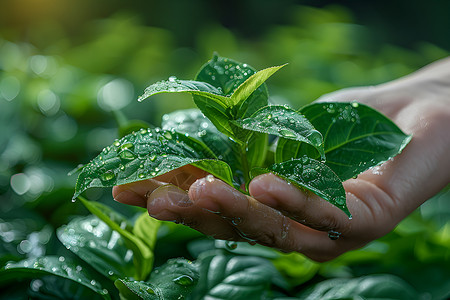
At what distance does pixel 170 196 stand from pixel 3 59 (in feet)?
3.82

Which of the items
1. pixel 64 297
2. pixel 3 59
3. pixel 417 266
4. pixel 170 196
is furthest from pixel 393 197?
pixel 3 59

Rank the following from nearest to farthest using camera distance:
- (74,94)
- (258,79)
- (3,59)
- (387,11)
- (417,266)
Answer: (258,79) < (417,266) < (74,94) < (3,59) < (387,11)

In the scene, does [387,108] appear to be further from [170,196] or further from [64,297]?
[64,297]

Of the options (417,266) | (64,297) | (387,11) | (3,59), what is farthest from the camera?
(387,11)

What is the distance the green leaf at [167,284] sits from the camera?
0.51 m

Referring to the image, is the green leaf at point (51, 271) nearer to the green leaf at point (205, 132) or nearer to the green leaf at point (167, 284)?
the green leaf at point (167, 284)

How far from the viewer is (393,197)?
676mm

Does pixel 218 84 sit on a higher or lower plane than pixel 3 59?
higher

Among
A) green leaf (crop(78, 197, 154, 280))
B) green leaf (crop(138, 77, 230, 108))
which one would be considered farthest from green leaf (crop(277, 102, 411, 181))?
green leaf (crop(78, 197, 154, 280))

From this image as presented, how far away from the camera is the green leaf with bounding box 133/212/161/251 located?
0.65 metres

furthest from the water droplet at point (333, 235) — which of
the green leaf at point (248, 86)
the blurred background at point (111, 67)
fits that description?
the blurred background at point (111, 67)

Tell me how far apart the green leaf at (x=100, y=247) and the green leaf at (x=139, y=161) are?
178mm

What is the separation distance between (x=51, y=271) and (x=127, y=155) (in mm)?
198

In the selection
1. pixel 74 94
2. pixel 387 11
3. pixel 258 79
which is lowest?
pixel 387 11
